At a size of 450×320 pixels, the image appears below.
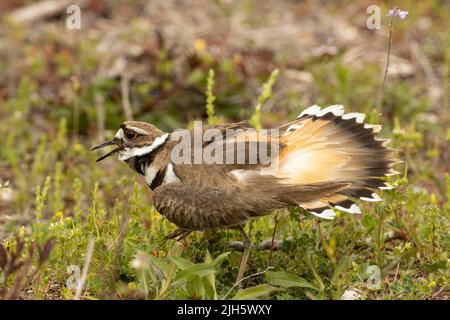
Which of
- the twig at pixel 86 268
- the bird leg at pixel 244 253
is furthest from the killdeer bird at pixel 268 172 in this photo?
the twig at pixel 86 268

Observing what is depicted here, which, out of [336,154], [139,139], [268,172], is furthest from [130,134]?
[336,154]

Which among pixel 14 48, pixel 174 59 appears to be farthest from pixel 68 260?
pixel 14 48

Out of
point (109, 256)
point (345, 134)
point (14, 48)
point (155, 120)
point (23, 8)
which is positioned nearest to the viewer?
point (109, 256)

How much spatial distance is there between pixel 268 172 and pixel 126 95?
149 inches

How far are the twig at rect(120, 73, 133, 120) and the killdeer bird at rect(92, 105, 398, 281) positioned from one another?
2.80 meters

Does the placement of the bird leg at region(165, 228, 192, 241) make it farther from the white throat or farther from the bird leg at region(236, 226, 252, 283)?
the white throat

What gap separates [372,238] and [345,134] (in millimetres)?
696

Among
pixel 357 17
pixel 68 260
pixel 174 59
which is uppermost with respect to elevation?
pixel 357 17

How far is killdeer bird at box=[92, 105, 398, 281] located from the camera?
4316 millimetres

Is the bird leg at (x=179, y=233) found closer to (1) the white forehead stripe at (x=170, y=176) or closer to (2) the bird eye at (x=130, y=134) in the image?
(1) the white forehead stripe at (x=170, y=176)

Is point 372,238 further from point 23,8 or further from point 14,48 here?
point 23,8

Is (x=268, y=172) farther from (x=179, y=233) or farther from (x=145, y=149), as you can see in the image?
(x=145, y=149)

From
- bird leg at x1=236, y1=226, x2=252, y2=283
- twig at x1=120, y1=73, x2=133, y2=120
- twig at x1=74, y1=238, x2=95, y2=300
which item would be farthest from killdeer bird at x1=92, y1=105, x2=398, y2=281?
twig at x1=120, y1=73, x2=133, y2=120

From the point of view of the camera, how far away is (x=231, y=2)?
10.2 meters
